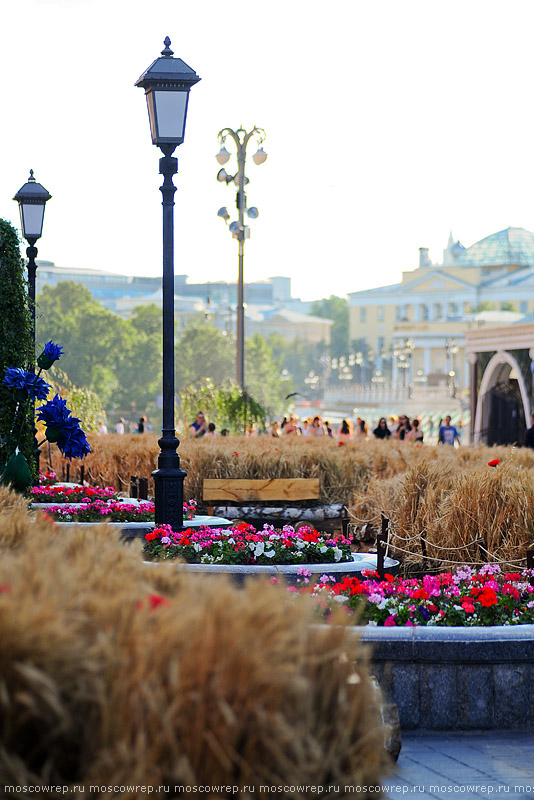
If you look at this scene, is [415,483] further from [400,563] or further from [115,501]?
Answer: [115,501]

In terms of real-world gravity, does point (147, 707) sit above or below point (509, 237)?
below

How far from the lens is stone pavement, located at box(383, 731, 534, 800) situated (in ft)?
15.1

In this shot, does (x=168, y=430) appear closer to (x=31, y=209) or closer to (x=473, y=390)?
(x=31, y=209)

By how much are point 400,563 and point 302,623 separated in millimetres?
6216

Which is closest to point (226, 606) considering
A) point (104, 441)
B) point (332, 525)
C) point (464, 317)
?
point (332, 525)

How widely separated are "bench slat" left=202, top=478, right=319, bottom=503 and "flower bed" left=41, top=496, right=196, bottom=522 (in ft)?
3.04

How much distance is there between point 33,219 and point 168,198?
523 cm

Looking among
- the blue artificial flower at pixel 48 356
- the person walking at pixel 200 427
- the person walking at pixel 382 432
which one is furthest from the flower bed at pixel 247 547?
the person walking at pixel 382 432

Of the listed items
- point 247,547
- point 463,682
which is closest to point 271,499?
point 247,547

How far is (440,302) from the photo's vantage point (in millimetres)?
147250

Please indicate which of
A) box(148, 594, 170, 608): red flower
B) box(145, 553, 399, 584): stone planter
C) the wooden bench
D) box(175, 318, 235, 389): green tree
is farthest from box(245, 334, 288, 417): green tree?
box(148, 594, 170, 608): red flower

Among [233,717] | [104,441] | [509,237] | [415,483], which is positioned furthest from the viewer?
[509,237]

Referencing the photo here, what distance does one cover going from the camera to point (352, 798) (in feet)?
8.57

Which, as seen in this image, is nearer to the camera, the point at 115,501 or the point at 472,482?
the point at 472,482
